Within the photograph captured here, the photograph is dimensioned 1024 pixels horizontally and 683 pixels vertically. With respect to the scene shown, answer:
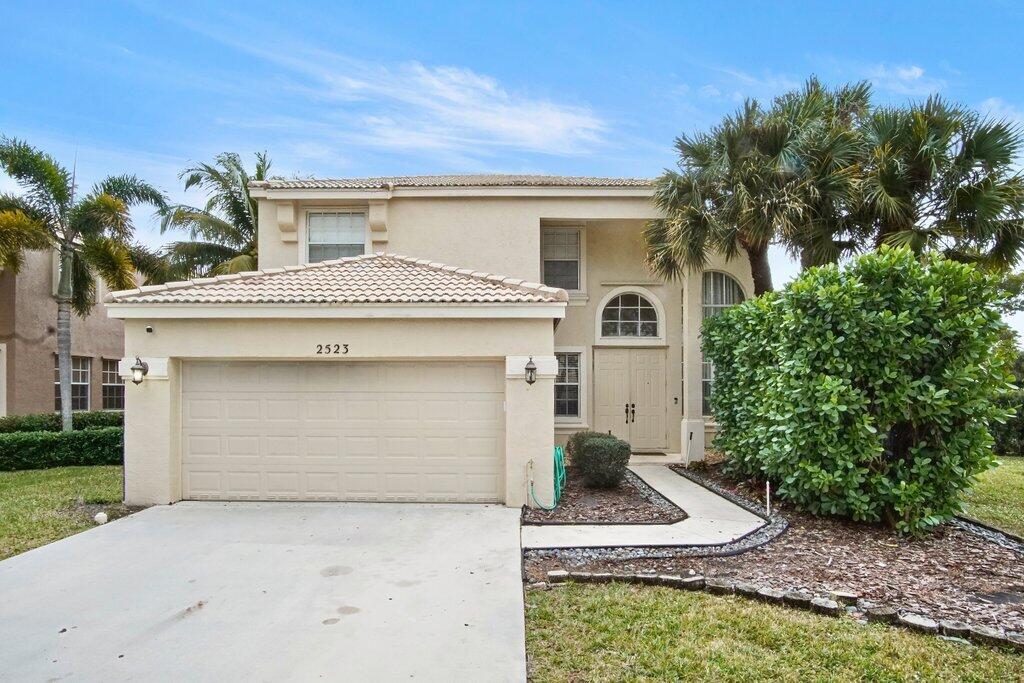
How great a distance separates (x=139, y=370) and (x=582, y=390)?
874cm

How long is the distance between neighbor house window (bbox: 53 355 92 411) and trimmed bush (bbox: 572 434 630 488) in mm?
15783

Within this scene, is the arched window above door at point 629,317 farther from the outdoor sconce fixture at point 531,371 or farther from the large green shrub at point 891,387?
the large green shrub at point 891,387

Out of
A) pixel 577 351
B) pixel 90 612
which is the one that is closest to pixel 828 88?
pixel 577 351

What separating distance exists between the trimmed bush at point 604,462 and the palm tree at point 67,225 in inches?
491

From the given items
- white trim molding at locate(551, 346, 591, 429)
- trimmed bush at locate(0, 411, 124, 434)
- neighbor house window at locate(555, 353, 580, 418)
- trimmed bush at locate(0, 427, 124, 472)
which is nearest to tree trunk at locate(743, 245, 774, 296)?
white trim molding at locate(551, 346, 591, 429)

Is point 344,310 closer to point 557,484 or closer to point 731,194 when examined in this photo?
point 557,484

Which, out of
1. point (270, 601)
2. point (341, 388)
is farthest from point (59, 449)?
point (270, 601)

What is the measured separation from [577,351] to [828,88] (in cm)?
917

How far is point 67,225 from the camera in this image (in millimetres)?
14422

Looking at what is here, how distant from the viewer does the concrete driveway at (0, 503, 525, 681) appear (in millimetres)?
4086

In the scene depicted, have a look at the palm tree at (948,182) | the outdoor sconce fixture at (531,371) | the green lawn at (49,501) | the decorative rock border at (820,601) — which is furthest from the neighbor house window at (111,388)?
the palm tree at (948,182)

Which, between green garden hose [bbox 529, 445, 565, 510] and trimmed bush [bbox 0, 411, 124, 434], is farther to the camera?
trimmed bush [bbox 0, 411, 124, 434]

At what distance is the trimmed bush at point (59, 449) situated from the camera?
12.9m

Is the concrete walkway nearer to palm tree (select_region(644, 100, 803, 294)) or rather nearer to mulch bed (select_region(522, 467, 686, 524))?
mulch bed (select_region(522, 467, 686, 524))
